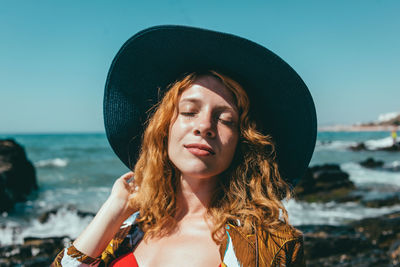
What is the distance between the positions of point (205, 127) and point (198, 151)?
13 cm

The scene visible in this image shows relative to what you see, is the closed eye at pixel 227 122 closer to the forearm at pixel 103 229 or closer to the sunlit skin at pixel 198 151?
the sunlit skin at pixel 198 151

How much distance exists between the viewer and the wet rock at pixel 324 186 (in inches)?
477

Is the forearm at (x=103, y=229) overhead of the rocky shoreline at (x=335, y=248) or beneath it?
overhead

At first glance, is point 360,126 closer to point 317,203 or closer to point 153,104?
point 317,203

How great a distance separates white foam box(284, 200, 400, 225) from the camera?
8.95m

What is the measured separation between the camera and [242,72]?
1.90m

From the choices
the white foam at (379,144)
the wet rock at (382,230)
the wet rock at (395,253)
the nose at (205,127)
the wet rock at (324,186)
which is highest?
the nose at (205,127)

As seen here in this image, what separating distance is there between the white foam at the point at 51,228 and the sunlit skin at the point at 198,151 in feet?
23.7

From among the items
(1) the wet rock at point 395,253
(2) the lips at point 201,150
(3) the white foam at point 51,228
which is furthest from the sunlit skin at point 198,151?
(3) the white foam at point 51,228

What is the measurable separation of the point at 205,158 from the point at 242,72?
575mm

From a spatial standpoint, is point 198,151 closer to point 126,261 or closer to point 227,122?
point 227,122

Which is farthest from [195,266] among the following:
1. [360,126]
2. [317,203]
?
[360,126]

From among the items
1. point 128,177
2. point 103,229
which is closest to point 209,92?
point 128,177

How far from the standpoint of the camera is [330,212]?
9.93 m
